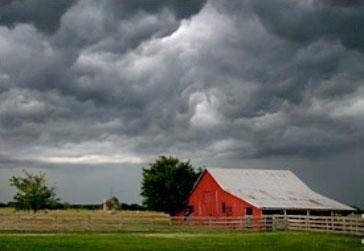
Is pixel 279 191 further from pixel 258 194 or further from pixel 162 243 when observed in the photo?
pixel 162 243

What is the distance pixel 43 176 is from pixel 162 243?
43.9 m

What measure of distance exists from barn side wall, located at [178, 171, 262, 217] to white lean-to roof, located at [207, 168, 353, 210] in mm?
562

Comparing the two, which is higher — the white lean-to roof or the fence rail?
the white lean-to roof

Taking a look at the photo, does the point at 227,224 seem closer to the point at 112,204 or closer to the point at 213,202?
the point at 213,202

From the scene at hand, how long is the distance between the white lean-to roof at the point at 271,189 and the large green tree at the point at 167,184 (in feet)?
18.1

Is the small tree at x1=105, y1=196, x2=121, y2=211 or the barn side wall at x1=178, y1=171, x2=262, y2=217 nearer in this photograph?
the barn side wall at x1=178, y1=171, x2=262, y2=217

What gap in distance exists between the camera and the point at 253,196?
2741 inches

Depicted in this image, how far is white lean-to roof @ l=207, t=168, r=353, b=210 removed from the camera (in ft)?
224

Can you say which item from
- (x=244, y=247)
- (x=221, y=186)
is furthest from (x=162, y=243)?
(x=221, y=186)

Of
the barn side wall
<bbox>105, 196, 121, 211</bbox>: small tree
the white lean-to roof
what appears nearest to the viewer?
the barn side wall

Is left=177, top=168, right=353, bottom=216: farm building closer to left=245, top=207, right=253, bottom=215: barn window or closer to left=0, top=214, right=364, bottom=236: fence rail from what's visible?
left=245, top=207, right=253, bottom=215: barn window

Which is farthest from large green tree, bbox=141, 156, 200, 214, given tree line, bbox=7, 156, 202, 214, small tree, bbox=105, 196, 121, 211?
small tree, bbox=105, 196, 121, 211

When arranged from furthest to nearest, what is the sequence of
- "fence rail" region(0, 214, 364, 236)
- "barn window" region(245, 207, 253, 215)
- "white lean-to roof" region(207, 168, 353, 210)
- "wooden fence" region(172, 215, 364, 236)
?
"white lean-to roof" region(207, 168, 353, 210) < "barn window" region(245, 207, 253, 215) < "fence rail" region(0, 214, 364, 236) < "wooden fence" region(172, 215, 364, 236)

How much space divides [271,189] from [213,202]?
689 centimetres
